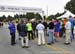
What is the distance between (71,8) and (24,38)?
266 feet

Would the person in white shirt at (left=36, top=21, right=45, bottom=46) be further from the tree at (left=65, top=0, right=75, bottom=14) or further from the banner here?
the tree at (left=65, top=0, right=75, bottom=14)

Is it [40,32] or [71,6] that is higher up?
[71,6]

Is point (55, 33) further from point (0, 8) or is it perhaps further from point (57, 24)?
point (0, 8)

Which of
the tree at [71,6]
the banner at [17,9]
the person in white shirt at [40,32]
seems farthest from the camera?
the tree at [71,6]

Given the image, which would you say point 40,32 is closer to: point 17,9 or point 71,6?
point 17,9

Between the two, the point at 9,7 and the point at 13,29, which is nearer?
the point at 13,29

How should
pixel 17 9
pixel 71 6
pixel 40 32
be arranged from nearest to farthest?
pixel 40 32, pixel 17 9, pixel 71 6

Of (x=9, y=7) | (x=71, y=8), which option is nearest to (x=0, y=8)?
(x=9, y=7)

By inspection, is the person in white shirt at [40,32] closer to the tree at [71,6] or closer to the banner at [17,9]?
the banner at [17,9]

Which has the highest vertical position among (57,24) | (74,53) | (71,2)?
(71,2)

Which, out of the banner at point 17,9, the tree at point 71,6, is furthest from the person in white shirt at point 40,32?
the tree at point 71,6

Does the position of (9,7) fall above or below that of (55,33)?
above

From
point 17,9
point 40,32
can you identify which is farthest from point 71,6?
point 40,32

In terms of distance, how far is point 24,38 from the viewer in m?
19.6
